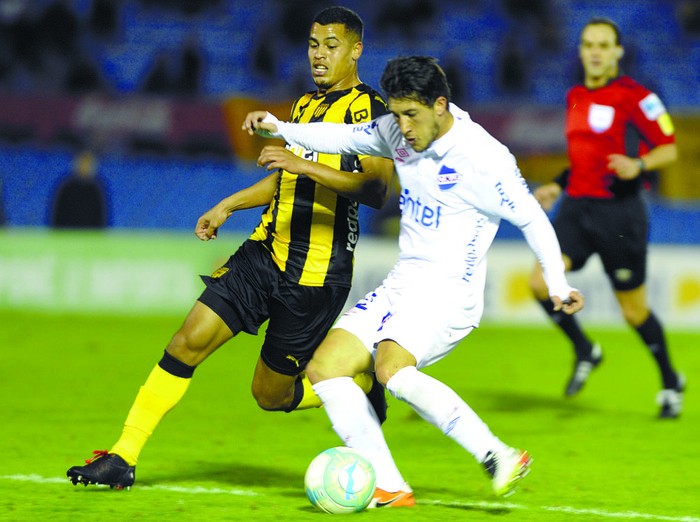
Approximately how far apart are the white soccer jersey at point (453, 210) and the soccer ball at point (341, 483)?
690 mm

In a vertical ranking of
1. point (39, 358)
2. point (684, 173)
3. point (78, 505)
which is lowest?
point (78, 505)

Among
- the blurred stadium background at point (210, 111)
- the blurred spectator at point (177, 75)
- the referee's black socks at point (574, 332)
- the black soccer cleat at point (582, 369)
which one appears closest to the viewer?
the referee's black socks at point (574, 332)

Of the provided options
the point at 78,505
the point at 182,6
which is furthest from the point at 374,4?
the point at 78,505

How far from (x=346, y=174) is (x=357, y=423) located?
106cm

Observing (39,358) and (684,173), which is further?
(684,173)

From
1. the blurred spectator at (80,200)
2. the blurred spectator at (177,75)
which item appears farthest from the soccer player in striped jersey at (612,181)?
the blurred spectator at (177,75)

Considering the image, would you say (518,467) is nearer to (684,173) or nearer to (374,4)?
(684,173)

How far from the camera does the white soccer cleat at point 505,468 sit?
149 inches

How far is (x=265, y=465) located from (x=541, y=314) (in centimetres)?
670

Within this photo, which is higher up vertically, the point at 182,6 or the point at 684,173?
the point at 182,6

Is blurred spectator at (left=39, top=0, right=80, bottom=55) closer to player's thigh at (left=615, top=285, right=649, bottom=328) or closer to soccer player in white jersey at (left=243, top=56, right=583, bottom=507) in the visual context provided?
player's thigh at (left=615, top=285, right=649, bottom=328)

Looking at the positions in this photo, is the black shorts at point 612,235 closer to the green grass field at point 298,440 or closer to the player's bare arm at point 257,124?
the green grass field at point 298,440

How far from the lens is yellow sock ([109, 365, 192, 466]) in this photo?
441 centimetres

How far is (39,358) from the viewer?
8781 millimetres
